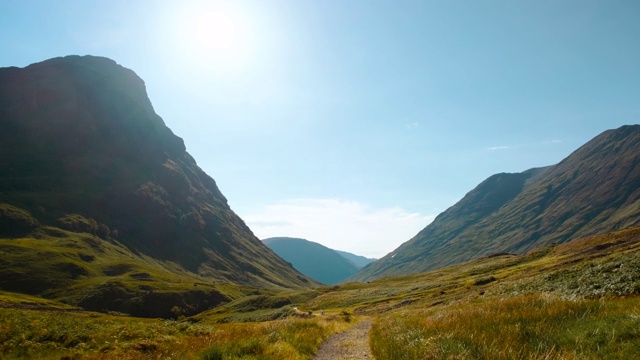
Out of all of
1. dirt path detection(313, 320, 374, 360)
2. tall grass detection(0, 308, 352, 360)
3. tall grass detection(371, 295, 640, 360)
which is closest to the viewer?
tall grass detection(371, 295, 640, 360)

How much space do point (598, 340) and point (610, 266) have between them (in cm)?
2344

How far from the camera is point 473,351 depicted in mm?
8758

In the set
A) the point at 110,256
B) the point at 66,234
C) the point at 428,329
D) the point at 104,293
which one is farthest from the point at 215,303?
the point at 428,329

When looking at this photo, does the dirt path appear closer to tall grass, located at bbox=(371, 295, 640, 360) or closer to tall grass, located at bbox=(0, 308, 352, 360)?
tall grass, located at bbox=(0, 308, 352, 360)

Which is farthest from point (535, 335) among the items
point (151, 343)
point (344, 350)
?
point (151, 343)

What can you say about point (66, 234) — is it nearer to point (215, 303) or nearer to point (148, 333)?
point (215, 303)

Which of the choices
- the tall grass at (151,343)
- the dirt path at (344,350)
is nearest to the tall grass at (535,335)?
the dirt path at (344,350)

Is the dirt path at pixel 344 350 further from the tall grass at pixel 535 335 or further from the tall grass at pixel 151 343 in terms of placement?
the tall grass at pixel 535 335

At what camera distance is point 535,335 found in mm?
10422

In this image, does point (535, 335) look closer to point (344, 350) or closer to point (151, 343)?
point (344, 350)

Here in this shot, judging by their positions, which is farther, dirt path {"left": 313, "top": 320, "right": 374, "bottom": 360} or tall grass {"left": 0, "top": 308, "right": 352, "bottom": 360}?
dirt path {"left": 313, "top": 320, "right": 374, "bottom": 360}

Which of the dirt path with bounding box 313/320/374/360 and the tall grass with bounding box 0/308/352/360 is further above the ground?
the tall grass with bounding box 0/308/352/360

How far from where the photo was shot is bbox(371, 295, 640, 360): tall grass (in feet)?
28.3

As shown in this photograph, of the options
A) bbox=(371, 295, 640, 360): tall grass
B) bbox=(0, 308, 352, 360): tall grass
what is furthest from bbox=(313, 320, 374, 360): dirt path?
bbox=(371, 295, 640, 360): tall grass
